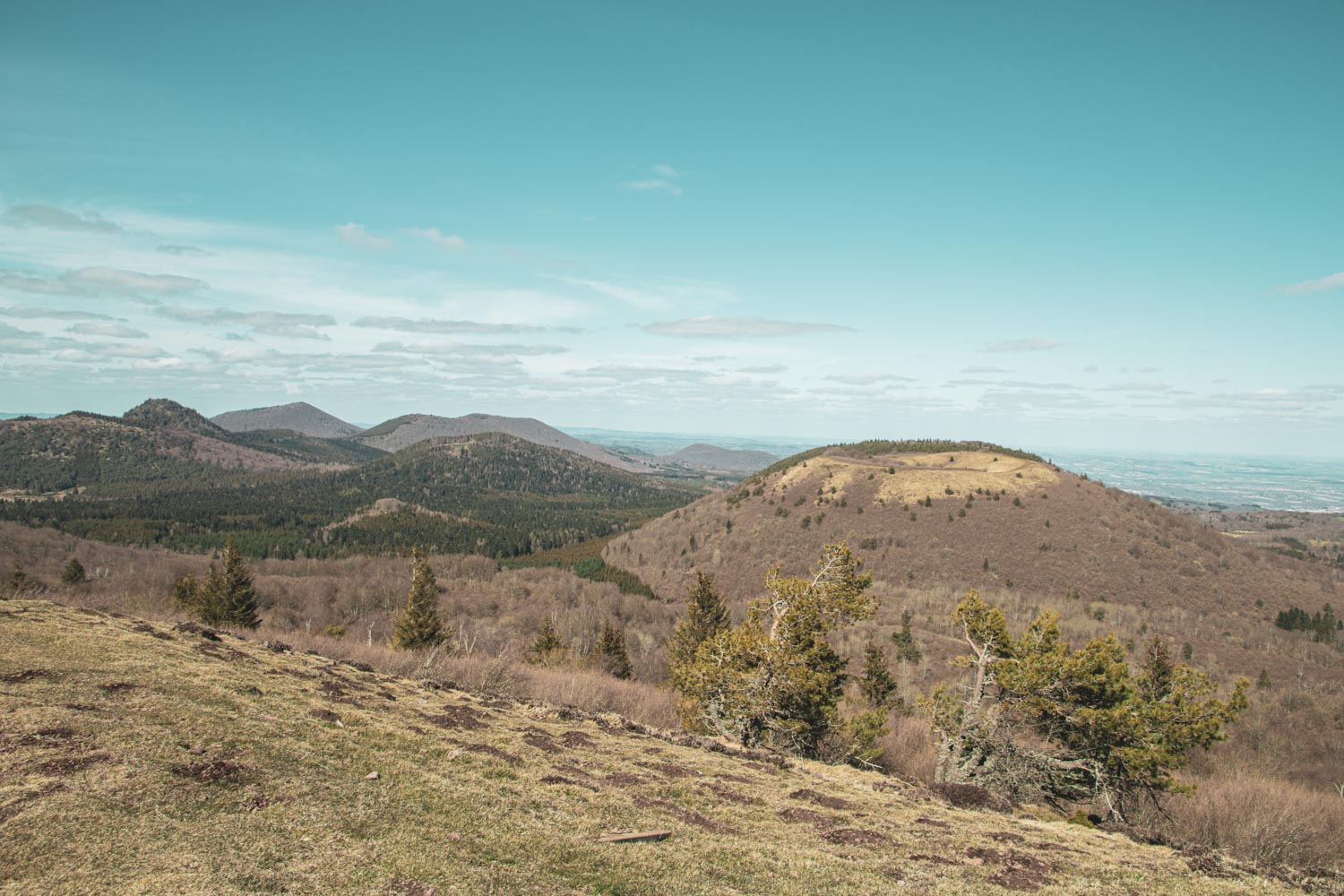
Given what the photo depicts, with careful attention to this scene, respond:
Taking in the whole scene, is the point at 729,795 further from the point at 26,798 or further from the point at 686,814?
the point at 26,798

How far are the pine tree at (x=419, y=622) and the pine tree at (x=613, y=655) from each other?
15.0 metres

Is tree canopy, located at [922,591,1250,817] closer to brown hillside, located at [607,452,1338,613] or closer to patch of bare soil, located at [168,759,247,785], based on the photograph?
patch of bare soil, located at [168,759,247,785]

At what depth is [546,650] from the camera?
5566cm

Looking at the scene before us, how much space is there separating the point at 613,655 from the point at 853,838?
48818 millimetres

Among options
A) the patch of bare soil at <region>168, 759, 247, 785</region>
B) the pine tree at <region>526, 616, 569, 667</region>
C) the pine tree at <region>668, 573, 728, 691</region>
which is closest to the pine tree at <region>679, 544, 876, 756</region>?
the patch of bare soil at <region>168, 759, 247, 785</region>

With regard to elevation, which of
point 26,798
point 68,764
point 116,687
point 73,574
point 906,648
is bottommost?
point 906,648

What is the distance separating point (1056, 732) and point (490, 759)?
2263 cm

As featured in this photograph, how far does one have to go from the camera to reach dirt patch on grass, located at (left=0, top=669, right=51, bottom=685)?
1191 centimetres

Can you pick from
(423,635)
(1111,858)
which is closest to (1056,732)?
(1111,858)

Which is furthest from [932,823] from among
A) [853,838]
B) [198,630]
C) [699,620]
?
[699,620]

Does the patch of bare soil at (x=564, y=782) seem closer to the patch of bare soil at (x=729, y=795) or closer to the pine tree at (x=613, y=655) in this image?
the patch of bare soil at (x=729, y=795)

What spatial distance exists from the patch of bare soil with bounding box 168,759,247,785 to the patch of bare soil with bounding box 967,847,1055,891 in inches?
552

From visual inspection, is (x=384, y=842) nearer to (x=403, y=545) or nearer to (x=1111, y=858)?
(x=1111, y=858)

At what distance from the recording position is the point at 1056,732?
2391cm
